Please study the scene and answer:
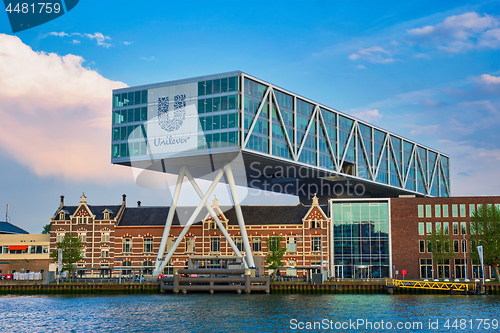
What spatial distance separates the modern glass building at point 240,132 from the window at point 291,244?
965 centimetres

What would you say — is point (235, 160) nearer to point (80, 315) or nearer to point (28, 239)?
point (80, 315)

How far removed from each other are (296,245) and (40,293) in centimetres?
3801

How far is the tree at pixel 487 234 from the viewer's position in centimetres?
8506

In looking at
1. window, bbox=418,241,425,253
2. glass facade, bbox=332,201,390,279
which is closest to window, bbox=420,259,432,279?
window, bbox=418,241,425,253

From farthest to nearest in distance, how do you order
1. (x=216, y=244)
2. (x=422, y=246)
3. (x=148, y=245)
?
(x=148, y=245) → (x=216, y=244) → (x=422, y=246)

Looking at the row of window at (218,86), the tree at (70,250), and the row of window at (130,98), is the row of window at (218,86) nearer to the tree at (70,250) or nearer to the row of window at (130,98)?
the row of window at (130,98)

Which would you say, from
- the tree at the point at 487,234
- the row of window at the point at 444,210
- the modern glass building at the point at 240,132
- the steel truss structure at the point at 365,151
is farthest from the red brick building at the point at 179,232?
the tree at the point at 487,234

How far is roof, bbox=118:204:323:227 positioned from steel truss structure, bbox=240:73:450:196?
1003 cm

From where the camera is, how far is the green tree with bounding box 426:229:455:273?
90.8 metres

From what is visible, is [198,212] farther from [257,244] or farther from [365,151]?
[365,151]

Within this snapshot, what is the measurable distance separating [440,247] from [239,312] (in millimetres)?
42726

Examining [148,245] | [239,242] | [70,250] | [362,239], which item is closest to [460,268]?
[362,239]

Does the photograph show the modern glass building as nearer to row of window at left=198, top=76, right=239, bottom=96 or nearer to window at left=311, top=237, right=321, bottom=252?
row of window at left=198, top=76, right=239, bottom=96

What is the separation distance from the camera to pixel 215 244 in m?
104
